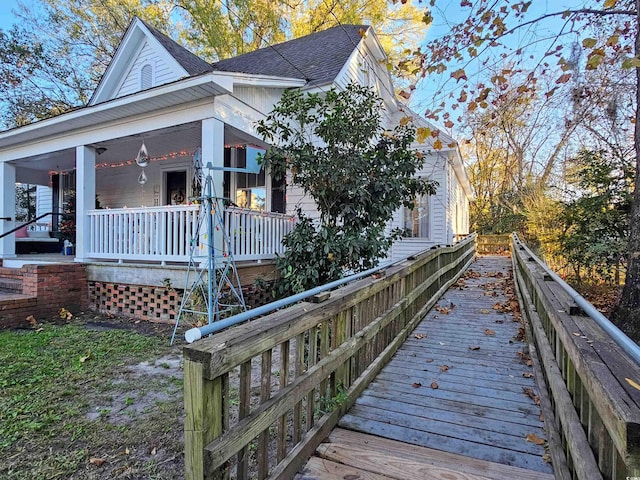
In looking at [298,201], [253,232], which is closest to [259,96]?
[298,201]

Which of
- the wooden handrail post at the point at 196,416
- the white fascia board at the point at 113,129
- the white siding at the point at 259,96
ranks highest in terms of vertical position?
the white siding at the point at 259,96

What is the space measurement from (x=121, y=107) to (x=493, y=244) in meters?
18.7

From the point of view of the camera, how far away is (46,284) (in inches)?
235

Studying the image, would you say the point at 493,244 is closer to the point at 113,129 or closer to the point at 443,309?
the point at 443,309

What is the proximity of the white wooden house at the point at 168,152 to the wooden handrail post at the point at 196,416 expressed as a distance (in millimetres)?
4568

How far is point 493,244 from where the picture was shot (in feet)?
63.7

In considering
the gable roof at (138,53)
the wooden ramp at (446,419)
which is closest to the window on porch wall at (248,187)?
the gable roof at (138,53)

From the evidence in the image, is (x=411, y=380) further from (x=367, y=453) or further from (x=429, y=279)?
(x=429, y=279)

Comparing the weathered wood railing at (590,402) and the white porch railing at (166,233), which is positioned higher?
the white porch railing at (166,233)

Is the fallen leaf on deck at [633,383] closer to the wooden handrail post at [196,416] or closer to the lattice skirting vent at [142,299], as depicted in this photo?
the wooden handrail post at [196,416]

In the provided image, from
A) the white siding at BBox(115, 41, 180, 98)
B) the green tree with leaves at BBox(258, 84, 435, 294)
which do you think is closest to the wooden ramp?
the green tree with leaves at BBox(258, 84, 435, 294)

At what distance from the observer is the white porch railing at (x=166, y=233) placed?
229 inches

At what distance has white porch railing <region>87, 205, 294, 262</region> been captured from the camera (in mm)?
5820

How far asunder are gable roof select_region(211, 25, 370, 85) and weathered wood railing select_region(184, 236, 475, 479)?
6165 mm
